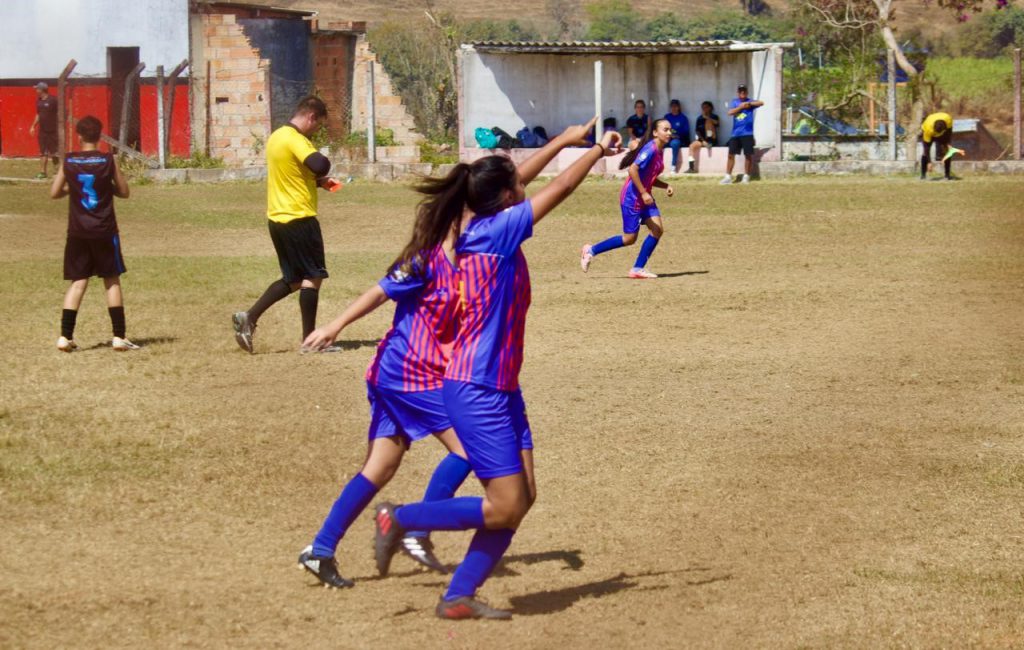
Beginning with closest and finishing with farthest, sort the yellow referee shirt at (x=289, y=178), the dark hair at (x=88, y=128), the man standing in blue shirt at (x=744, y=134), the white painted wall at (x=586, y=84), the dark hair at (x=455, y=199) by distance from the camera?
1. the dark hair at (x=455, y=199)
2. the dark hair at (x=88, y=128)
3. the yellow referee shirt at (x=289, y=178)
4. the man standing in blue shirt at (x=744, y=134)
5. the white painted wall at (x=586, y=84)

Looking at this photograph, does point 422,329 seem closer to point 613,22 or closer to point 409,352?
point 409,352

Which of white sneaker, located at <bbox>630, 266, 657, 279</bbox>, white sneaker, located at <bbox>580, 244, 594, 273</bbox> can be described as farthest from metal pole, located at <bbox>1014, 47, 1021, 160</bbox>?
white sneaker, located at <bbox>580, 244, 594, 273</bbox>

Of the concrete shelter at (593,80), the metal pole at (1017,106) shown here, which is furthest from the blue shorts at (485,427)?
the concrete shelter at (593,80)

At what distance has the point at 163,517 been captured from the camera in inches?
272

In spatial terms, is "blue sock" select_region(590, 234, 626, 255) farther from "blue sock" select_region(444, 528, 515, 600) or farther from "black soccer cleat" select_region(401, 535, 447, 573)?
"blue sock" select_region(444, 528, 515, 600)

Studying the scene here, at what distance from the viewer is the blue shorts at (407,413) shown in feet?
18.5

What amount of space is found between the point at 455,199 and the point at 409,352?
1.97 ft

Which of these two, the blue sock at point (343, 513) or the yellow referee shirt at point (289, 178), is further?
the yellow referee shirt at point (289, 178)

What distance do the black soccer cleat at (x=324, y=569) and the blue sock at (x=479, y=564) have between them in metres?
0.54

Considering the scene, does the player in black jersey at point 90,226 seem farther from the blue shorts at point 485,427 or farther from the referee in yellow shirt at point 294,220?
the blue shorts at point 485,427

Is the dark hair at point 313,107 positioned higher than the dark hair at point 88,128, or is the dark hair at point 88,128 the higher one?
the dark hair at point 313,107

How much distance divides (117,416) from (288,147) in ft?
8.70

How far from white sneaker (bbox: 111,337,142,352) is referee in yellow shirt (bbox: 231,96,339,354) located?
84 centimetres

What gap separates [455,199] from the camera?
18.0 ft
